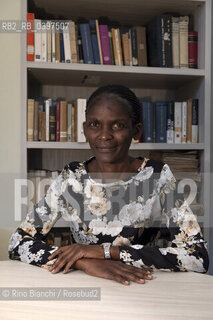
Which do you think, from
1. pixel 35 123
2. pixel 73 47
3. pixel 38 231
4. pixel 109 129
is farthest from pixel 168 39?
pixel 38 231

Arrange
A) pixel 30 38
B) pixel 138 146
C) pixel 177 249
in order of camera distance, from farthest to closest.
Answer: pixel 138 146
pixel 30 38
pixel 177 249

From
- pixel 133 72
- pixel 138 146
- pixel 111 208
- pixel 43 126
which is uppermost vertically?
pixel 133 72

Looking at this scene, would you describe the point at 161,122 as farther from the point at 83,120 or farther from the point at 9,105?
the point at 9,105

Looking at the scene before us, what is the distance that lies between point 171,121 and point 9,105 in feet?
3.18

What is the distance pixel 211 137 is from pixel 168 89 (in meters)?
0.58

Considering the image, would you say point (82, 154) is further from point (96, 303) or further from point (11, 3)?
point (96, 303)

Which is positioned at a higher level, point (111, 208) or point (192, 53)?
point (192, 53)

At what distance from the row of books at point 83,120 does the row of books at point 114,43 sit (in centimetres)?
25

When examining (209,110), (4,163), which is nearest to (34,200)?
(4,163)

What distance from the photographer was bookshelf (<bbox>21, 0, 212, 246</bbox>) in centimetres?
229

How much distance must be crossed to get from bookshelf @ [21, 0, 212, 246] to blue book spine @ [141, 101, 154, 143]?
0.22ft

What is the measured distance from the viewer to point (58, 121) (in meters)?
2.35

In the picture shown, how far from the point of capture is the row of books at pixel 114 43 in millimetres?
2307

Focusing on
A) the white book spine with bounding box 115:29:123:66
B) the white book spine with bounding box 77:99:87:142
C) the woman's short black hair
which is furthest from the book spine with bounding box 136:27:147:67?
the woman's short black hair
